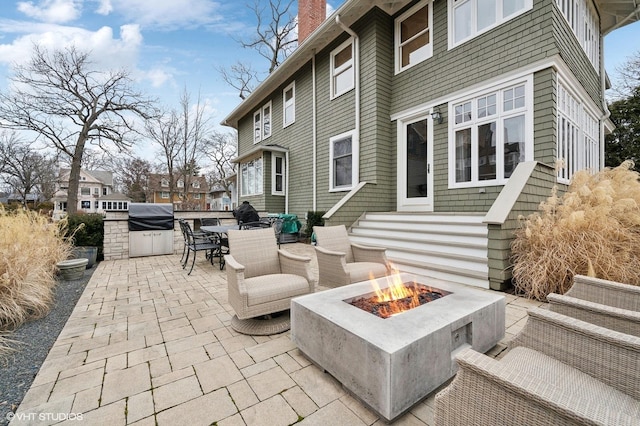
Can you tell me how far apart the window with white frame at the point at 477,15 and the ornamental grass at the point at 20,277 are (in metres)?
8.48

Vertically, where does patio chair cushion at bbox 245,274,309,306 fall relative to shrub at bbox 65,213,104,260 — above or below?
below

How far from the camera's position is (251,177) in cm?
1233

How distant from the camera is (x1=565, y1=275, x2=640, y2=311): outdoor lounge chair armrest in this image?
207 cm

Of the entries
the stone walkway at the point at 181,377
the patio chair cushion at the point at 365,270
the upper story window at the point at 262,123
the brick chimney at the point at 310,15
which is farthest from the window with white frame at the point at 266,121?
the stone walkway at the point at 181,377

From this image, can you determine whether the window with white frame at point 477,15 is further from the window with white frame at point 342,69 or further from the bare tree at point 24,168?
the bare tree at point 24,168

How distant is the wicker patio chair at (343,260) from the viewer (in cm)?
336

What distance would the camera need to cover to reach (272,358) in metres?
2.25

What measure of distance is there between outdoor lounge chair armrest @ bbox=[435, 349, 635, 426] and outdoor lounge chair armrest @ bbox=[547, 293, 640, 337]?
2.49 feet

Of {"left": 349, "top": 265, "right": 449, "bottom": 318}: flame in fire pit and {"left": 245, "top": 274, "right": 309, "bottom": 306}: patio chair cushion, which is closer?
{"left": 349, "top": 265, "right": 449, "bottom": 318}: flame in fire pit

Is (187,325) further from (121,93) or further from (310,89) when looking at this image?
(121,93)


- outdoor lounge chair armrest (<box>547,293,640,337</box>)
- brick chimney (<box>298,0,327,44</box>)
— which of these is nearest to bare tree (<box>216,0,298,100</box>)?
brick chimney (<box>298,0,327,44</box>)

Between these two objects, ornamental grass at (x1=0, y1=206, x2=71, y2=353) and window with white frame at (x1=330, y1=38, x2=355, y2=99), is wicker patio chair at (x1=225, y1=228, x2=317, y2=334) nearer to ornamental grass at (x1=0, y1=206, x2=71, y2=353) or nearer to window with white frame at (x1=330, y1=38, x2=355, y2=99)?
ornamental grass at (x1=0, y1=206, x2=71, y2=353)

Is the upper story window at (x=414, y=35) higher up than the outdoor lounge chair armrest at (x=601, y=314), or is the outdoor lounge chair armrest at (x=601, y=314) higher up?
the upper story window at (x=414, y=35)

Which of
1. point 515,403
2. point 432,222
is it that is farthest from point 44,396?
point 432,222
